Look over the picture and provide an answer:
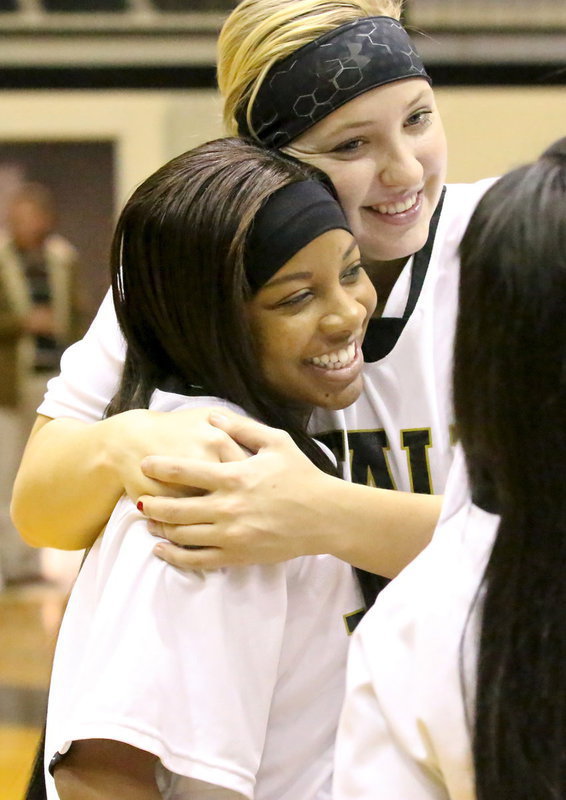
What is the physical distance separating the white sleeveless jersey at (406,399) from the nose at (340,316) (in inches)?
7.5

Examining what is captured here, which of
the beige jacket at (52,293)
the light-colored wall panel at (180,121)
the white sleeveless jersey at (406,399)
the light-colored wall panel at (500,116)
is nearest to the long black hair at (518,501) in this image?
the white sleeveless jersey at (406,399)

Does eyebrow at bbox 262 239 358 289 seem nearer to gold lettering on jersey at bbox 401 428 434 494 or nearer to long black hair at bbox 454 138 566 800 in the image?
gold lettering on jersey at bbox 401 428 434 494

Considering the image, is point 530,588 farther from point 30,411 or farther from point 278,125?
point 30,411

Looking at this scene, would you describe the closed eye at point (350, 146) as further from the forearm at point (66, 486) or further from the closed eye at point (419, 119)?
the forearm at point (66, 486)

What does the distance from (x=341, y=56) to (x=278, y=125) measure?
0.15 metres

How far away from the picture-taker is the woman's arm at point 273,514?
1.36 metres

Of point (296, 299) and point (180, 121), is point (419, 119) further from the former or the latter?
point (180, 121)

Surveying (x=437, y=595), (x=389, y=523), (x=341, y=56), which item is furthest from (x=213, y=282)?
(x=437, y=595)

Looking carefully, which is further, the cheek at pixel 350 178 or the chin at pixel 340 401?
the cheek at pixel 350 178

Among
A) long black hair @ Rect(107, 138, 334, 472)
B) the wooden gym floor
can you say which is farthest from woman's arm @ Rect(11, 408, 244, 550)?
the wooden gym floor

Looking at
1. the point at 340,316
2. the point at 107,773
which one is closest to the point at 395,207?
the point at 340,316

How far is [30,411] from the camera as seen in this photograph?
→ 731cm

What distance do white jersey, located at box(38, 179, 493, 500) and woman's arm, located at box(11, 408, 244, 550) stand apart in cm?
10

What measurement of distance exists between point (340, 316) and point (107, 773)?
0.72 m
